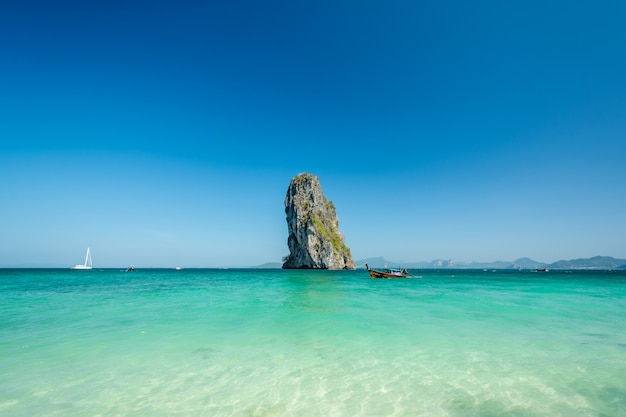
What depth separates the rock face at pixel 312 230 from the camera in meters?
113

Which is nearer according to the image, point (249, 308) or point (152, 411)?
point (152, 411)

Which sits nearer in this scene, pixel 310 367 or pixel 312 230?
pixel 310 367

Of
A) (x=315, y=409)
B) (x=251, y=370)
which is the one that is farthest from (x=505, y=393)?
(x=251, y=370)

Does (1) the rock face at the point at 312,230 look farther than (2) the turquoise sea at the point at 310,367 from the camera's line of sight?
Yes

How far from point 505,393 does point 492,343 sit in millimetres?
4268

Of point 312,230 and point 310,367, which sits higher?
point 312,230

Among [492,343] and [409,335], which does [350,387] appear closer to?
[409,335]

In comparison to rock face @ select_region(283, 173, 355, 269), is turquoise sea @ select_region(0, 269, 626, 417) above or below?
below

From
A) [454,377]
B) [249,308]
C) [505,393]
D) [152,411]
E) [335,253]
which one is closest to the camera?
[152,411]

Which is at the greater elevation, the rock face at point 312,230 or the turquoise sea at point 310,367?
the rock face at point 312,230

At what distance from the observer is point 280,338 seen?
405 inches

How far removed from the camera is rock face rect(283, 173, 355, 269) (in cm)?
11262

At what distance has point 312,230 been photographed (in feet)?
367

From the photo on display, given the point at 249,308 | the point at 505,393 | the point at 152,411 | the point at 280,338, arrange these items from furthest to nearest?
the point at 249,308 → the point at 280,338 → the point at 505,393 → the point at 152,411
